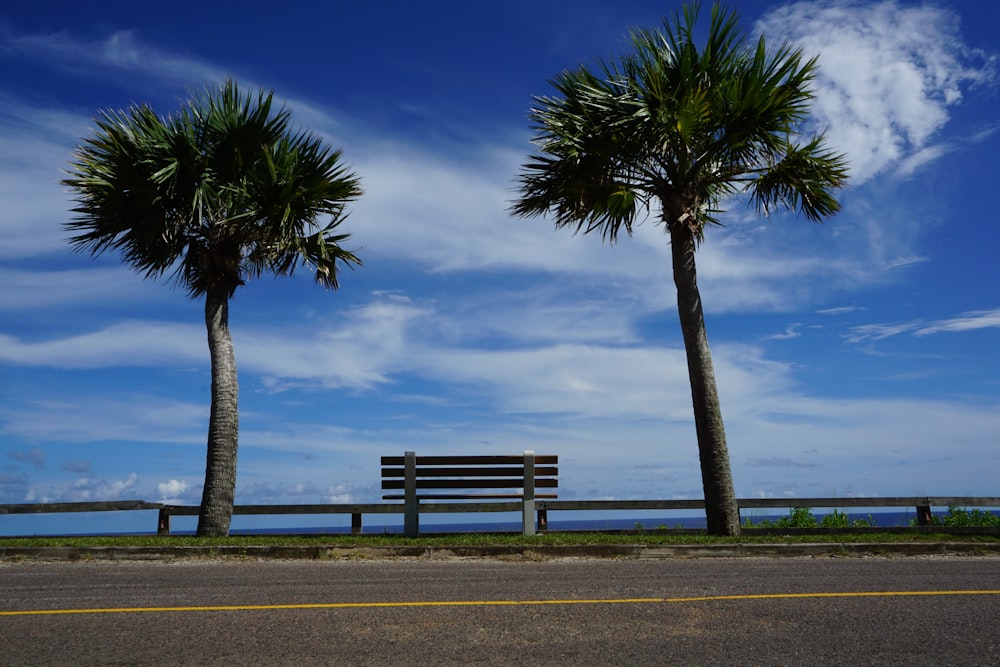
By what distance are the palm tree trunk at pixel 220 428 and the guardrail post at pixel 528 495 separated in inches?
216

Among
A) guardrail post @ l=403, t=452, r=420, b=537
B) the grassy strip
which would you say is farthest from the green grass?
guardrail post @ l=403, t=452, r=420, b=537

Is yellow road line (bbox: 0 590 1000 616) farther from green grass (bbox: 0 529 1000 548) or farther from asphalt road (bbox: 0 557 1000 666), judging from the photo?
green grass (bbox: 0 529 1000 548)

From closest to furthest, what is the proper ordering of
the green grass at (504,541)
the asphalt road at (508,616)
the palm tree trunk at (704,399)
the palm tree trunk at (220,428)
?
the asphalt road at (508,616)
the green grass at (504,541)
the palm tree trunk at (704,399)
the palm tree trunk at (220,428)

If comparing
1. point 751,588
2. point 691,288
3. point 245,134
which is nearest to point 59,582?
point 751,588

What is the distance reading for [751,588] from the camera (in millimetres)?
7672

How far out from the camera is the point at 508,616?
6.23 metres

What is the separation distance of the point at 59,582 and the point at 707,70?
41.1 feet

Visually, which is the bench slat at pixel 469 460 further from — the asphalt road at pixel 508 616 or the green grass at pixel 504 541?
the asphalt road at pixel 508 616

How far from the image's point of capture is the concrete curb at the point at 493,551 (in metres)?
11.1

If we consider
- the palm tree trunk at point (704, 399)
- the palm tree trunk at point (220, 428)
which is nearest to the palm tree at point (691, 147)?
the palm tree trunk at point (704, 399)

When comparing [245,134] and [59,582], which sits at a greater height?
[245,134]

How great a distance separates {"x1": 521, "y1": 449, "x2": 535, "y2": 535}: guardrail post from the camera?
14484 mm

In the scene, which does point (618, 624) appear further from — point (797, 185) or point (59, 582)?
point (797, 185)

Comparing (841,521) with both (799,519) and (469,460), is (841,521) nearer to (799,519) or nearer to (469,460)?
(799,519)
